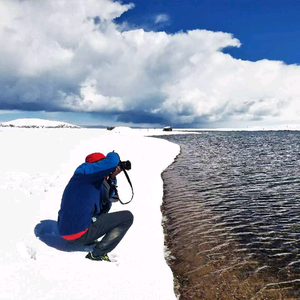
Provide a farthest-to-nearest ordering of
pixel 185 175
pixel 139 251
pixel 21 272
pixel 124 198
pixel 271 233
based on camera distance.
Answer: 1. pixel 185 175
2. pixel 124 198
3. pixel 271 233
4. pixel 139 251
5. pixel 21 272

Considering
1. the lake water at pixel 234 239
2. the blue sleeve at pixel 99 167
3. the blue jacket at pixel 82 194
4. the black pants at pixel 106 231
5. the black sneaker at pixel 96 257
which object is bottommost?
the lake water at pixel 234 239

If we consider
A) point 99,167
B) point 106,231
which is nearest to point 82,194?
point 99,167

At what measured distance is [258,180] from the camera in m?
16.7

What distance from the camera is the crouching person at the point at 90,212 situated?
4.65 m

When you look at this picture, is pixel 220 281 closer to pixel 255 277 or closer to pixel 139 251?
pixel 255 277

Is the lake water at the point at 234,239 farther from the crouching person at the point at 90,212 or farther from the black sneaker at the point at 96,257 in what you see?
the crouching person at the point at 90,212

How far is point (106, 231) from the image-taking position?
5.31 m

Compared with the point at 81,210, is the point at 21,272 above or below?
below

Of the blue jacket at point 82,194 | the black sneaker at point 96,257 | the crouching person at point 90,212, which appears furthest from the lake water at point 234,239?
the blue jacket at point 82,194

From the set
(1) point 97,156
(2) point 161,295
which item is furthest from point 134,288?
(1) point 97,156

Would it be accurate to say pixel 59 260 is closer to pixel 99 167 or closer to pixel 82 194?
pixel 82 194

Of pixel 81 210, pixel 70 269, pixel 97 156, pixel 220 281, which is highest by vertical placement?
pixel 97 156

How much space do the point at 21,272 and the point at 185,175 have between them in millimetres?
15082

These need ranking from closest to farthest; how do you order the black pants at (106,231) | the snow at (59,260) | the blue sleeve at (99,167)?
the snow at (59,260) → the blue sleeve at (99,167) → the black pants at (106,231)
